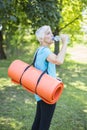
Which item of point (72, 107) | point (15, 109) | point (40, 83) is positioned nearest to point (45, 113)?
point (40, 83)

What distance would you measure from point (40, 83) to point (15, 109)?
319 cm

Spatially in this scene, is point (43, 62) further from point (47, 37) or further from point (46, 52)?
point (47, 37)

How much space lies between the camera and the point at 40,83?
3.53 m

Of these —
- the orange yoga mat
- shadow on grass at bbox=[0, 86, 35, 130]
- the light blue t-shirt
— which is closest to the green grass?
shadow on grass at bbox=[0, 86, 35, 130]

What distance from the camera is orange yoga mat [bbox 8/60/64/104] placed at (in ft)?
11.3

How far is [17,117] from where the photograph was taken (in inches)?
239

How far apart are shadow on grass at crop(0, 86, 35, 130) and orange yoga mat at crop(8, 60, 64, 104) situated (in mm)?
1947

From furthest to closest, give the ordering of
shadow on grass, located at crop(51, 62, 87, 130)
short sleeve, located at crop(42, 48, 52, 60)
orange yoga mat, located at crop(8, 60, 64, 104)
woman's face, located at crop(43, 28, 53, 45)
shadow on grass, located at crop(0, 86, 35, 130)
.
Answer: shadow on grass, located at crop(51, 62, 87, 130), shadow on grass, located at crop(0, 86, 35, 130), woman's face, located at crop(43, 28, 53, 45), short sleeve, located at crop(42, 48, 52, 60), orange yoga mat, located at crop(8, 60, 64, 104)

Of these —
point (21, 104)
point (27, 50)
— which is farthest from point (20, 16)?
point (27, 50)

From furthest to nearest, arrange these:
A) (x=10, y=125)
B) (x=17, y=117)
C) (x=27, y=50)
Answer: (x=27, y=50)
(x=17, y=117)
(x=10, y=125)

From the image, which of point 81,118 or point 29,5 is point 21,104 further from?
point 29,5

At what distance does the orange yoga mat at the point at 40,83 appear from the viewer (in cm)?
346

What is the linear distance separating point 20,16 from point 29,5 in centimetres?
139

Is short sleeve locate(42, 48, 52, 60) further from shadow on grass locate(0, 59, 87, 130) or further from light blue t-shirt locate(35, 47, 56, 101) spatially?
shadow on grass locate(0, 59, 87, 130)
